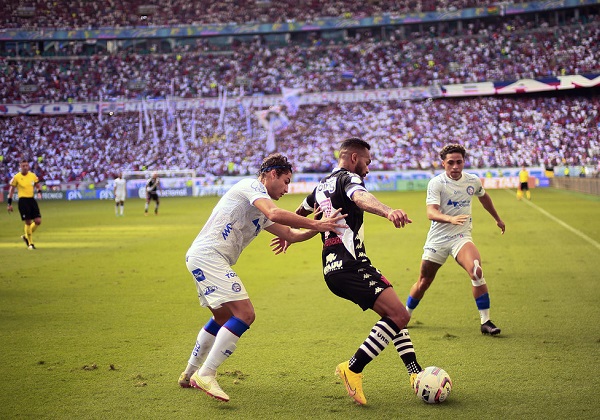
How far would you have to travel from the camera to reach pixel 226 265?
704 centimetres

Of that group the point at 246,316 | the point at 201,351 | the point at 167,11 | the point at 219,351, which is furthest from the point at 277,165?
the point at 167,11

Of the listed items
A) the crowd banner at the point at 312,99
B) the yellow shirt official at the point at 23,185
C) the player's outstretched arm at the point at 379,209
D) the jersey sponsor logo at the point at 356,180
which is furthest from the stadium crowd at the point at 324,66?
the player's outstretched arm at the point at 379,209

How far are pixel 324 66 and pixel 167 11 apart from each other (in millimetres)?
19534

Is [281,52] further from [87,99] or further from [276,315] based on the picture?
[276,315]

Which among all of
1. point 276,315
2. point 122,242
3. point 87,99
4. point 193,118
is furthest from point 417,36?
point 276,315

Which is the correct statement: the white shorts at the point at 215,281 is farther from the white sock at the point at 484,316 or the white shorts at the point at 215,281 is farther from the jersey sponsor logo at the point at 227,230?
the white sock at the point at 484,316

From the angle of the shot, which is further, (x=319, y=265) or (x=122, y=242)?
(x=122, y=242)

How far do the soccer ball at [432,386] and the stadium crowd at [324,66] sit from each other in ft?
210

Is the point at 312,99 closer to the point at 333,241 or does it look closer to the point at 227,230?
the point at 227,230

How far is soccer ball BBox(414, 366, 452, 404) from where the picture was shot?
6.51 metres

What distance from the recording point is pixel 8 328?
1023cm

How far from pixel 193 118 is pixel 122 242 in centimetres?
4647

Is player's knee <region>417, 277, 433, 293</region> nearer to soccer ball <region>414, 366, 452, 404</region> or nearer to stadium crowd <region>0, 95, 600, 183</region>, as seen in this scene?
soccer ball <region>414, 366, 452, 404</region>

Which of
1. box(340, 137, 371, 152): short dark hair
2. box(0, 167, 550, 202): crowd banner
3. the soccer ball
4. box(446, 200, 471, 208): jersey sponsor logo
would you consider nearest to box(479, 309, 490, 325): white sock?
box(446, 200, 471, 208): jersey sponsor logo
